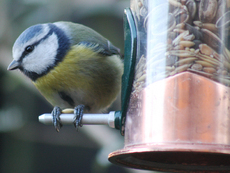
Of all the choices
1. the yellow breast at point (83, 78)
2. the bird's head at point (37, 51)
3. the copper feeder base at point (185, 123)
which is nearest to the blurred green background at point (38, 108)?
the yellow breast at point (83, 78)

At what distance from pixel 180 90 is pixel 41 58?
0.70 metres

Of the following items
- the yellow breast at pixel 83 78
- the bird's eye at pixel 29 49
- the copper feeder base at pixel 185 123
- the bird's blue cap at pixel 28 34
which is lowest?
the copper feeder base at pixel 185 123

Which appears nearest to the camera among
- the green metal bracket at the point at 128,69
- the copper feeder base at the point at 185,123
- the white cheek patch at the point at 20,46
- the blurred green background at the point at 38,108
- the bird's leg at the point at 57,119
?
the copper feeder base at the point at 185,123

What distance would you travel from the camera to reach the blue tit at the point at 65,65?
1608 mm

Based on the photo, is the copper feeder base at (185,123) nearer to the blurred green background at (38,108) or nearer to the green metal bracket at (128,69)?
the green metal bracket at (128,69)

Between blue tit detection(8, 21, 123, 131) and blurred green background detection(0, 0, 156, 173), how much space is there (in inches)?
41.0

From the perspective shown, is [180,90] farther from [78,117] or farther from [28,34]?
[28,34]

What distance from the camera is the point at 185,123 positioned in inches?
42.9

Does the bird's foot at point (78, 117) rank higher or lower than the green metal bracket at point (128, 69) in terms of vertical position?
lower

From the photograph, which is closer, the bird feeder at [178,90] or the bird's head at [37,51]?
the bird feeder at [178,90]

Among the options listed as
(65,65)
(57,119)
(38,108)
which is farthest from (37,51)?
(38,108)

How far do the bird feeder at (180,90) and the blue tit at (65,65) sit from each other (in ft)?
1.28

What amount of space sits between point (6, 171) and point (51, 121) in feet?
5.65

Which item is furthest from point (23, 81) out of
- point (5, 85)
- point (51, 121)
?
point (51, 121)
